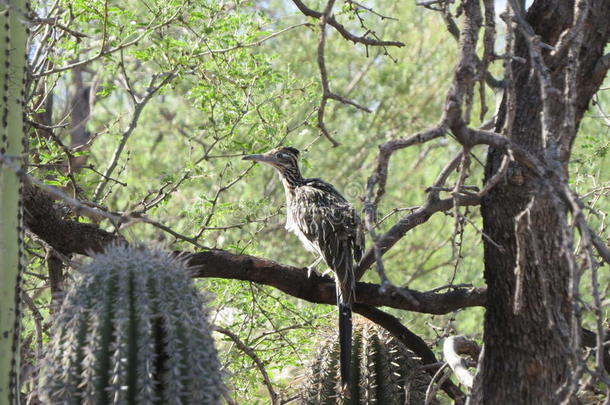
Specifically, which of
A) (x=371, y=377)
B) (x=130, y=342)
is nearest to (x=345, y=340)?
(x=371, y=377)

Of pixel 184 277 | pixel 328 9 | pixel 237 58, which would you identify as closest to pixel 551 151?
pixel 328 9

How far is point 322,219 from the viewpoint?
18.0 ft

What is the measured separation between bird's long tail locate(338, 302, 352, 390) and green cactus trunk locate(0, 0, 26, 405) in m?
1.49

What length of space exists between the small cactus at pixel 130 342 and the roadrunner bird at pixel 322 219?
4.99 feet

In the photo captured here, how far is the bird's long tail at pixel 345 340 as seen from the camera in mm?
3799

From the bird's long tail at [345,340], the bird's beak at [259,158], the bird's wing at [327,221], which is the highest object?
the bird's beak at [259,158]

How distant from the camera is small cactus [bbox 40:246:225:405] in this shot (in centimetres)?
261

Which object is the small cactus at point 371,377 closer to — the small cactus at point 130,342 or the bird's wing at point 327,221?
the bird's wing at point 327,221

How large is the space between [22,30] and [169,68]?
276cm

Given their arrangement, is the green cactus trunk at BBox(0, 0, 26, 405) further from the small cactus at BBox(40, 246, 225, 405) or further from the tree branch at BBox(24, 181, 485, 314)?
the tree branch at BBox(24, 181, 485, 314)

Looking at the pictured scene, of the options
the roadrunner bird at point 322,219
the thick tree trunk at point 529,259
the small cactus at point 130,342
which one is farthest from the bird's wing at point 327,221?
the small cactus at point 130,342

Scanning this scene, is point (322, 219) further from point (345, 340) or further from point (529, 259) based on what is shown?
point (529, 259)

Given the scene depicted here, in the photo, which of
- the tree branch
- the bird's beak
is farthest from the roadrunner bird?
the tree branch

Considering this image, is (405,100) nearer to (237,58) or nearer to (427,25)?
(427,25)
